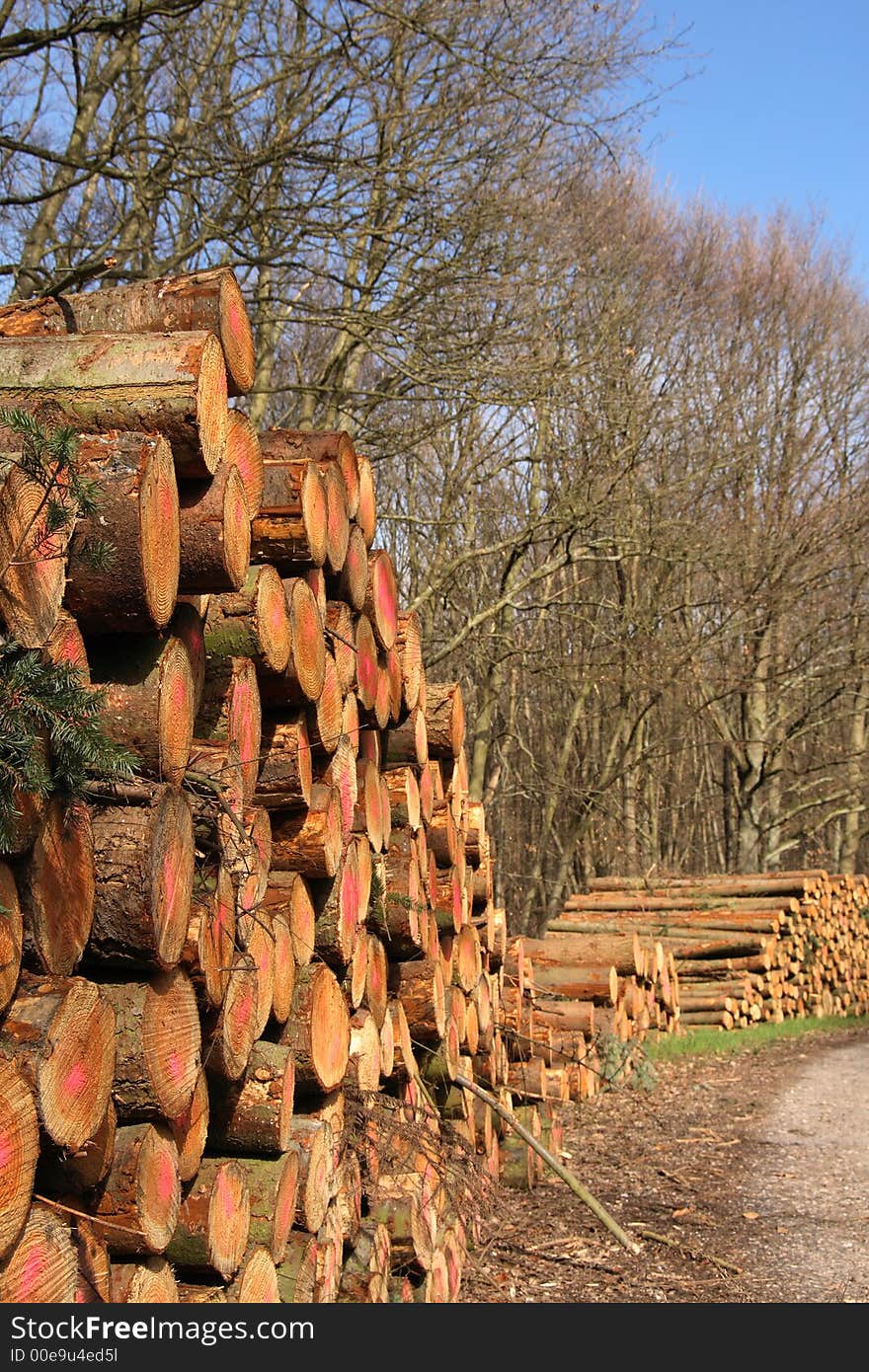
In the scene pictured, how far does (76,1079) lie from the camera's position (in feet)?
7.38

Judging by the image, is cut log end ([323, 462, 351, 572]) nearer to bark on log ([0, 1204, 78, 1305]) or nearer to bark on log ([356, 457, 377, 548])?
bark on log ([356, 457, 377, 548])

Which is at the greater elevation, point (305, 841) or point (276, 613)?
point (276, 613)

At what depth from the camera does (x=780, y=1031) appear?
1265 cm

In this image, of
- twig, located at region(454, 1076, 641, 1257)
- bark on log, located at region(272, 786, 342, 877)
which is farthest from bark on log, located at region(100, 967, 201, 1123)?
twig, located at region(454, 1076, 641, 1257)

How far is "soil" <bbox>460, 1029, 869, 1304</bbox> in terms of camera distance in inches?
196

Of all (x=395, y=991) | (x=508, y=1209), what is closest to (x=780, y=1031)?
(x=508, y=1209)

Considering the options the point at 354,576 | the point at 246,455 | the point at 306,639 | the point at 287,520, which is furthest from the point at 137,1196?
the point at 354,576

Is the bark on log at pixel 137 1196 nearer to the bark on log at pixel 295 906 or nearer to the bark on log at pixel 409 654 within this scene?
the bark on log at pixel 295 906

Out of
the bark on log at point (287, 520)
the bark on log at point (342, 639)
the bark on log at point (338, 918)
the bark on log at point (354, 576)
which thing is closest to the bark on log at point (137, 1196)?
the bark on log at point (338, 918)

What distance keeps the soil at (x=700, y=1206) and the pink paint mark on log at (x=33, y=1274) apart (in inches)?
122

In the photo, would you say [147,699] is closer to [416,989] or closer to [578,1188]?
[416,989]

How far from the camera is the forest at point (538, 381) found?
9.34m

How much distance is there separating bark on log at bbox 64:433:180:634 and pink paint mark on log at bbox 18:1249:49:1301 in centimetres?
115

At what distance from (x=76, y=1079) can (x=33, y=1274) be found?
0.32 metres
